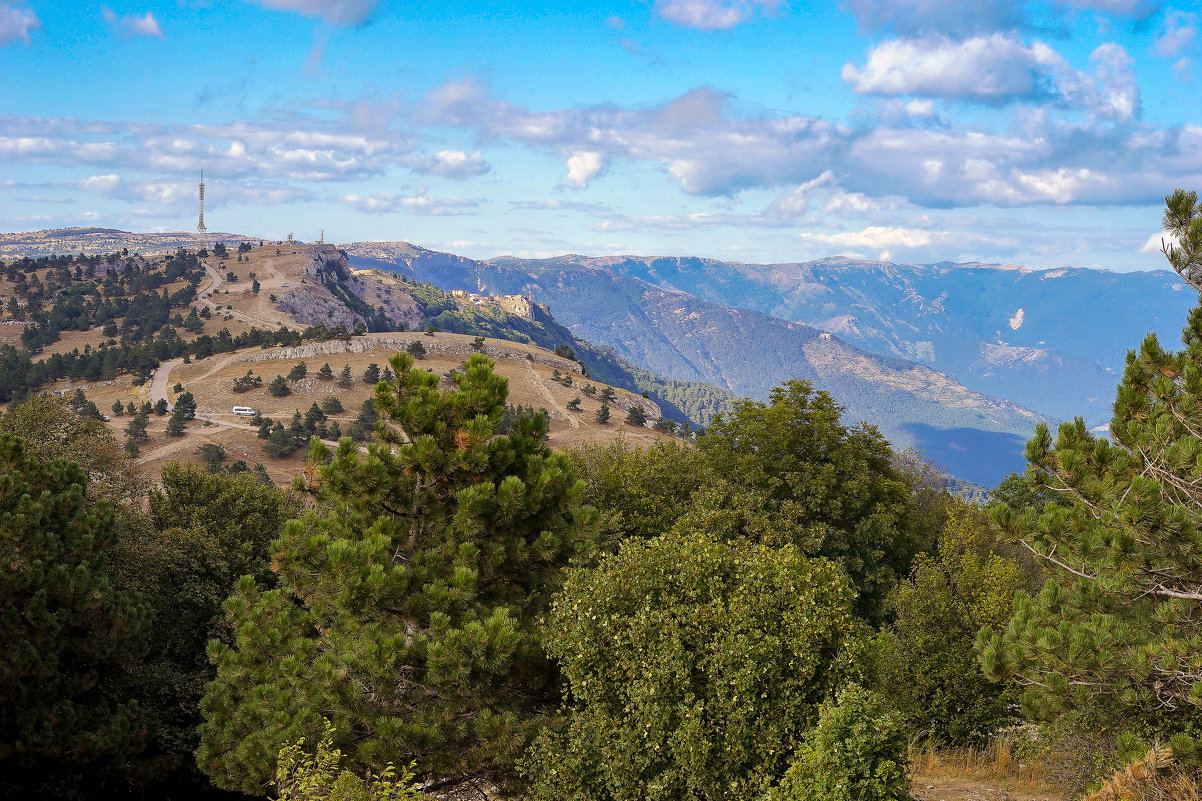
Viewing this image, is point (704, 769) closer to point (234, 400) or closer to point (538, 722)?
point (538, 722)

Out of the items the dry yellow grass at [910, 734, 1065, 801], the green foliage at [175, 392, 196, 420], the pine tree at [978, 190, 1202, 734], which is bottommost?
the dry yellow grass at [910, 734, 1065, 801]

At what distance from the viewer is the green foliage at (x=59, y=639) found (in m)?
16.0

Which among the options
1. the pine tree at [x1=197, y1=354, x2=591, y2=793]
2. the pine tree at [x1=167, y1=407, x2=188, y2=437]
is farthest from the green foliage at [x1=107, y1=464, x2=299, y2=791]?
the pine tree at [x1=167, y1=407, x2=188, y2=437]

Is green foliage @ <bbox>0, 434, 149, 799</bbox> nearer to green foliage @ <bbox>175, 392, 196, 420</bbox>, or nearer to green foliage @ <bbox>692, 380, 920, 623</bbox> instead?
green foliage @ <bbox>692, 380, 920, 623</bbox>

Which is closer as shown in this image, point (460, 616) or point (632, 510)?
point (460, 616)

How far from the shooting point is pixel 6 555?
1596 centimetres

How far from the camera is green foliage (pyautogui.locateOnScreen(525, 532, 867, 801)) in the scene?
33.7 ft

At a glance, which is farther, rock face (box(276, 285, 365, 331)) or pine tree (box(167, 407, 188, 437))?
rock face (box(276, 285, 365, 331))

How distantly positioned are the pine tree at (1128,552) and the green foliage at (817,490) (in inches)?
430

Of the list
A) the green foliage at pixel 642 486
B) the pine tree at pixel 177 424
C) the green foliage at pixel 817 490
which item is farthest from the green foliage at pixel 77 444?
the pine tree at pixel 177 424

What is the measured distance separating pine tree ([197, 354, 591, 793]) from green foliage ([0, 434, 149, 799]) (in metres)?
4.51

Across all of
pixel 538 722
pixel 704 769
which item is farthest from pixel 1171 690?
pixel 538 722

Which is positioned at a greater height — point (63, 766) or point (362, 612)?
point (362, 612)

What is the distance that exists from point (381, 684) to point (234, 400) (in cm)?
7291
